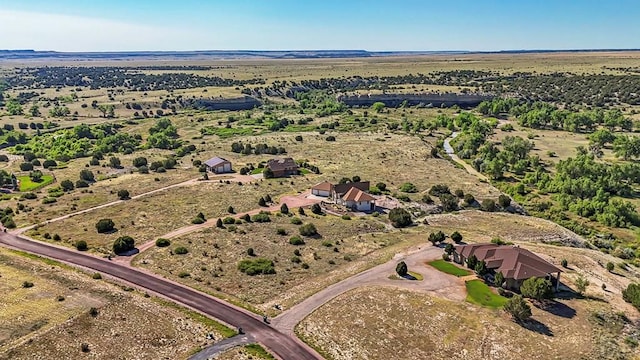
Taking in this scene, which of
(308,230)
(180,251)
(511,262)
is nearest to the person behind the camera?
(511,262)

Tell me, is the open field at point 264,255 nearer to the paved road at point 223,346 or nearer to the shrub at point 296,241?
the shrub at point 296,241

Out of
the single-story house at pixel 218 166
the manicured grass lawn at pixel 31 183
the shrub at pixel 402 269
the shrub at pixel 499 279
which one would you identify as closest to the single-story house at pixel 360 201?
the shrub at pixel 402 269

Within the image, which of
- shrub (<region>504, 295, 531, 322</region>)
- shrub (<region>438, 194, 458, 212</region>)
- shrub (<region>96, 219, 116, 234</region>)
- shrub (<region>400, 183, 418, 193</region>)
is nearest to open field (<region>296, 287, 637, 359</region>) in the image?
shrub (<region>504, 295, 531, 322</region>)

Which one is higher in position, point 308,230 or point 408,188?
point 308,230

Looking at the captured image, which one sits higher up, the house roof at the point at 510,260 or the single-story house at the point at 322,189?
the house roof at the point at 510,260

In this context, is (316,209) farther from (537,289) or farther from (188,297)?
(537,289)

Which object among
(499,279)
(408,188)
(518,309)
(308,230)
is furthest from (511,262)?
(408,188)

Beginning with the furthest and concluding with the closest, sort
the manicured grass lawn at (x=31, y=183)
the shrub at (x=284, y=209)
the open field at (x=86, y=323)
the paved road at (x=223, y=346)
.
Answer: the manicured grass lawn at (x=31, y=183), the shrub at (x=284, y=209), the open field at (x=86, y=323), the paved road at (x=223, y=346)
